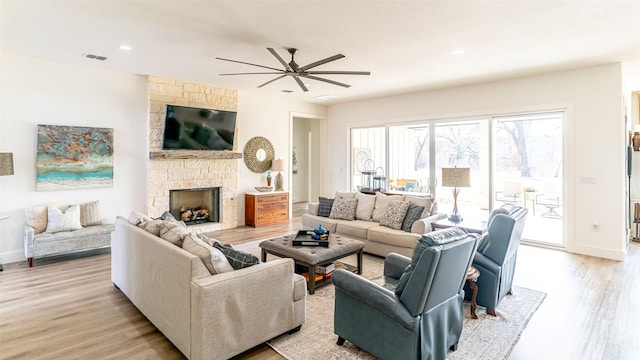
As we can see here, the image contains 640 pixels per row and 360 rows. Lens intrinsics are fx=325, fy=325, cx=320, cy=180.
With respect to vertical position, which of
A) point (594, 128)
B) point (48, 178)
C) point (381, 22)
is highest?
point (381, 22)

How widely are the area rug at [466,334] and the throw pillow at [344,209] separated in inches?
79.8

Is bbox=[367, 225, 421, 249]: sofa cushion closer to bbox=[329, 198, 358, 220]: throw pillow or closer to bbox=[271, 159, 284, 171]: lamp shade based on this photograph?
bbox=[329, 198, 358, 220]: throw pillow

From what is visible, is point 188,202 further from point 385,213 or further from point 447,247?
point 447,247

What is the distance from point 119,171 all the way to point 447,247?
221 inches

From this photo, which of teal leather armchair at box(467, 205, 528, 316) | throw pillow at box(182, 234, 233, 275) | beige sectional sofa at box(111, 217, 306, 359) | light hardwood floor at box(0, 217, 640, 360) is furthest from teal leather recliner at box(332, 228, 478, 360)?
throw pillow at box(182, 234, 233, 275)

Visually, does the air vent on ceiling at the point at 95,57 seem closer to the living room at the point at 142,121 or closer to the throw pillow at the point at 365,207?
the living room at the point at 142,121

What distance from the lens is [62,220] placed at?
15.5ft

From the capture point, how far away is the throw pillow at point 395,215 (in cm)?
487

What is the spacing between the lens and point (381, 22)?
3445 millimetres

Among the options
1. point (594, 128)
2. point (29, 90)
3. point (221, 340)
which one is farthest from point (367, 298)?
point (29, 90)

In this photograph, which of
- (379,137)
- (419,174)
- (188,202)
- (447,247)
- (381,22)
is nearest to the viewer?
(447,247)

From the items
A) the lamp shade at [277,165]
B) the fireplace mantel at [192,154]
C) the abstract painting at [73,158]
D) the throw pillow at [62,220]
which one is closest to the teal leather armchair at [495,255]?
the lamp shade at [277,165]

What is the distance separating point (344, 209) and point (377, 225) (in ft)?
2.29

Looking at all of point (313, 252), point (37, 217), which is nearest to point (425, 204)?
point (313, 252)
